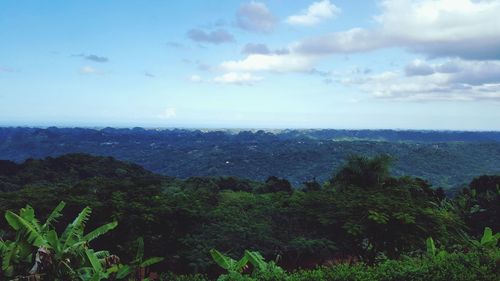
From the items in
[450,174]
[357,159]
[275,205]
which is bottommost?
[450,174]

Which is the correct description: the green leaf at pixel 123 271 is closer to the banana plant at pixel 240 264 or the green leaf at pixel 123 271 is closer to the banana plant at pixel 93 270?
the banana plant at pixel 93 270

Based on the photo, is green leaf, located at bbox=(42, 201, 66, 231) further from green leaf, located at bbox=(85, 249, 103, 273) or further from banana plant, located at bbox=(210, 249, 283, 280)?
banana plant, located at bbox=(210, 249, 283, 280)

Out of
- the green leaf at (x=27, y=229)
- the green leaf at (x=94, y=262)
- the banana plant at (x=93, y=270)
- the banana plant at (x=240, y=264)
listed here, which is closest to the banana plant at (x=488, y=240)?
the banana plant at (x=240, y=264)

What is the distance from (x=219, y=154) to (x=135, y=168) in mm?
81108

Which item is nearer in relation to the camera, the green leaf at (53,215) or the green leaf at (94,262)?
the green leaf at (94,262)

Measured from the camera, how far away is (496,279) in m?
11.5

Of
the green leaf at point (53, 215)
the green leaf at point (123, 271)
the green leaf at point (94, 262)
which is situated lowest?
the green leaf at point (123, 271)

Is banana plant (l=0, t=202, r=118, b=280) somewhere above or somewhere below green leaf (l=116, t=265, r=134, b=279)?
above

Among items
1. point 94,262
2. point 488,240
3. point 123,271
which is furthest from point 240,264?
point 488,240

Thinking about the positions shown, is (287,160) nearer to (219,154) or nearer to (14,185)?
(219,154)

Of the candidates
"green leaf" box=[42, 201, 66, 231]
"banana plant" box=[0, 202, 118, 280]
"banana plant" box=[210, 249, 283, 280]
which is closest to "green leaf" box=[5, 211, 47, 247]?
"banana plant" box=[0, 202, 118, 280]

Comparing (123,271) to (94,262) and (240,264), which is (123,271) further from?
(240,264)

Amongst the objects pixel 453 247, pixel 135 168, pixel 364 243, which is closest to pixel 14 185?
pixel 135 168

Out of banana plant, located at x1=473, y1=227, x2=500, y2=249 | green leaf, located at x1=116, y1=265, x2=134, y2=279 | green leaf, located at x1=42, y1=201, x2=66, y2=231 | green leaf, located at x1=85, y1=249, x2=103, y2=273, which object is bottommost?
banana plant, located at x1=473, y1=227, x2=500, y2=249
